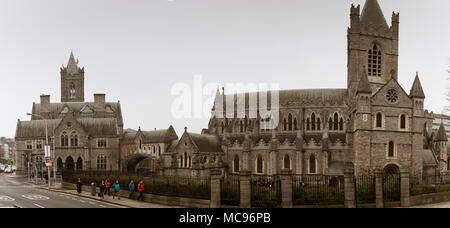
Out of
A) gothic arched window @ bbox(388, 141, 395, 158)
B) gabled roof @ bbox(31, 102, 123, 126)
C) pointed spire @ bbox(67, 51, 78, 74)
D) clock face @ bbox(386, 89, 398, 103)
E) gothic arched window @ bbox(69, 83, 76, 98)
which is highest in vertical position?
pointed spire @ bbox(67, 51, 78, 74)

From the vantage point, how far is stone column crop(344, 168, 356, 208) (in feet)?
90.7

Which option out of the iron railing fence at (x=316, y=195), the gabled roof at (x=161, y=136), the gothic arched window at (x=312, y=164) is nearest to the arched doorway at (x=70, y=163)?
the gabled roof at (x=161, y=136)

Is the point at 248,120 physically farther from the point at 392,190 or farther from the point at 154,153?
the point at 392,190

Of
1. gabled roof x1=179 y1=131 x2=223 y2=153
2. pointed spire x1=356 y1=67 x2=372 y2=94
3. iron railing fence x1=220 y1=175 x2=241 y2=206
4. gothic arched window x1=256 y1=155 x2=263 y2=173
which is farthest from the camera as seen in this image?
gabled roof x1=179 y1=131 x2=223 y2=153

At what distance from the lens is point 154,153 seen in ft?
241

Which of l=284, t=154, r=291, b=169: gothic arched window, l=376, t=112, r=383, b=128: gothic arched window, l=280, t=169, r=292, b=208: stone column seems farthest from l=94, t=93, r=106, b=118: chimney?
l=280, t=169, r=292, b=208: stone column

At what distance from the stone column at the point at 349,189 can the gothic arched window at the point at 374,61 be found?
122ft

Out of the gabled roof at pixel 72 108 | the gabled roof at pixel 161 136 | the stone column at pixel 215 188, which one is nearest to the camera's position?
the stone column at pixel 215 188

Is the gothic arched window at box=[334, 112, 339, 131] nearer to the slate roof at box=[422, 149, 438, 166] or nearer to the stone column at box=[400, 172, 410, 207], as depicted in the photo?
the slate roof at box=[422, 149, 438, 166]

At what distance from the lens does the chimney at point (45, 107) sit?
90.1 metres

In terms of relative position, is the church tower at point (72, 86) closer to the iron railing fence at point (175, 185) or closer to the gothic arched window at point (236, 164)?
the gothic arched window at point (236, 164)

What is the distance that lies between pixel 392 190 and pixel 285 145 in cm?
3033

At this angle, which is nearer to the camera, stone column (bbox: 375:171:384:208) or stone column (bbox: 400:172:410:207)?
stone column (bbox: 375:171:384:208)

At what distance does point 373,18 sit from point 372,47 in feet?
13.0
